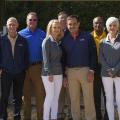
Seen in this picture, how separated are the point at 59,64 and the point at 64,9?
388 centimetres

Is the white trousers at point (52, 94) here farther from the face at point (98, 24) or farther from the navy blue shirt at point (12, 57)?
the face at point (98, 24)

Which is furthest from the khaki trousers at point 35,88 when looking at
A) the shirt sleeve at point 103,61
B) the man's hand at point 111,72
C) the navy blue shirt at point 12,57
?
the man's hand at point 111,72

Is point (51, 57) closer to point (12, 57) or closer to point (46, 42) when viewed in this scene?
point (46, 42)

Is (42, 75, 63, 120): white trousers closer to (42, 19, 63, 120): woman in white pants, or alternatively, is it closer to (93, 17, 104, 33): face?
(42, 19, 63, 120): woman in white pants

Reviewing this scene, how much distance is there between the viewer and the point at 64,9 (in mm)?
11953

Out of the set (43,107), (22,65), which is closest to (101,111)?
(43,107)

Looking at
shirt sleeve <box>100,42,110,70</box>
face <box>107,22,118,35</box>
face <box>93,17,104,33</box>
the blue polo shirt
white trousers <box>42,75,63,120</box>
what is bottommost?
white trousers <box>42,75,63,120</box>

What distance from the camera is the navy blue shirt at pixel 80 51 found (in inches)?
327

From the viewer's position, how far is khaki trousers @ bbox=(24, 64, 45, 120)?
342 inches

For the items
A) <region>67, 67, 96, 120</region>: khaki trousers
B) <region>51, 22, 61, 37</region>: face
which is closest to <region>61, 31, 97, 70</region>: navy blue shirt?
<region>67, 67, 96, 120</region>: khaki trousers

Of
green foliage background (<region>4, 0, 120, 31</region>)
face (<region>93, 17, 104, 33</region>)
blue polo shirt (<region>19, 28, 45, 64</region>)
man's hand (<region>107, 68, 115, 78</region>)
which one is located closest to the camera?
man's hand (<region>107, 68, 115, 78</region>)

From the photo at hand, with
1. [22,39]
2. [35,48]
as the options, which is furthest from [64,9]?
[22,39]

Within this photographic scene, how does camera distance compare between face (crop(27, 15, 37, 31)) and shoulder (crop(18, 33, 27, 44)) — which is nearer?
shoulder (crop(18, 33, 27, 44))

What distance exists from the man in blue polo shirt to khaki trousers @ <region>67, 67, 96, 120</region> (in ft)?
2.05
